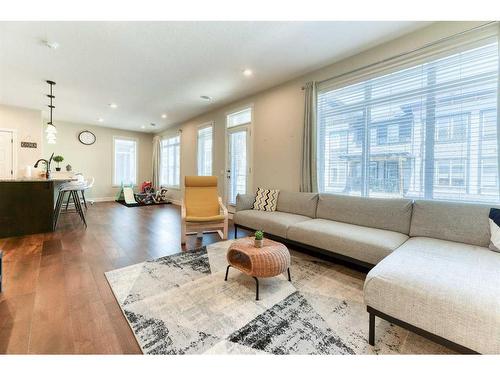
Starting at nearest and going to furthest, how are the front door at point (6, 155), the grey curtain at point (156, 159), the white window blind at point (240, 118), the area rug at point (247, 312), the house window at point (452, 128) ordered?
the area rug at point (247, 312) < the house window at point (452, 128) < the white window blind at point (240, 118) < the front door at point (6, 155) < the grey curtain at point (156, 159)

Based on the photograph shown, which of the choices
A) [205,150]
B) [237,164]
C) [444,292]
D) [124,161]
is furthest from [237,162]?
[124,161]

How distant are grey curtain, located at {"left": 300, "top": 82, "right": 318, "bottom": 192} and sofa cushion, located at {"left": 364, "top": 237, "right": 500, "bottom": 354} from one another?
75.6 inches

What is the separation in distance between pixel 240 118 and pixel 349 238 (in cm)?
363

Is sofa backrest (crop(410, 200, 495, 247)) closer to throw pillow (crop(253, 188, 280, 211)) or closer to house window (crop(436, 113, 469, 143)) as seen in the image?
house window (crop(436, 113, 469, 143))

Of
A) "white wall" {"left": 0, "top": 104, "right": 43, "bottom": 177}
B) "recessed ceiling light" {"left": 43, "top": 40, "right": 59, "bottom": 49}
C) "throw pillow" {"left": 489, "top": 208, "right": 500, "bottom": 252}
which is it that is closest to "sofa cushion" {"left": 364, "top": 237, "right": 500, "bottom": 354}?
"throw pillow" {"left": 489, "top": 208, "right": 500, "bottom": 252}

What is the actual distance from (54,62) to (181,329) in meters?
4.07

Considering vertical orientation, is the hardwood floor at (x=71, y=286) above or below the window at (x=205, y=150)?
below

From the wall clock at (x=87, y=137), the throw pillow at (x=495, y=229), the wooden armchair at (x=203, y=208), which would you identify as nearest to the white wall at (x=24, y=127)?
the wall clock at (x=87, y=137)

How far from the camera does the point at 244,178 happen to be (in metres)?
4.80

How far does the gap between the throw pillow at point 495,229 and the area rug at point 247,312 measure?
1.03 m

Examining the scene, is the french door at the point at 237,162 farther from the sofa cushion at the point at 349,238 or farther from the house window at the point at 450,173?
the house window at the point at 450,173

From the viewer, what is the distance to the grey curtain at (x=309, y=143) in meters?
3.37
